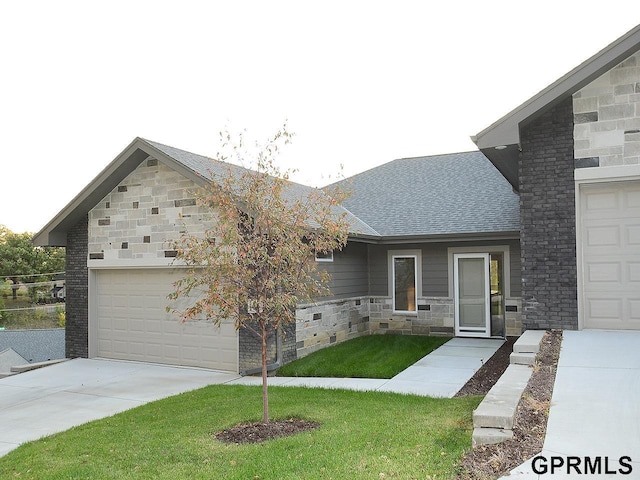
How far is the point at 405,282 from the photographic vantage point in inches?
603

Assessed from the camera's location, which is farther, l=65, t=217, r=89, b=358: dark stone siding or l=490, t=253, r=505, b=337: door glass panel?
l=490, t=253, r=505, b=337: door glass panel

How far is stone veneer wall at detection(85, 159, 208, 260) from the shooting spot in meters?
12.1

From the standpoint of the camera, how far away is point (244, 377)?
36.1 ft

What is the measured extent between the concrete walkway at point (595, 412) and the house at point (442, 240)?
5.71 feet

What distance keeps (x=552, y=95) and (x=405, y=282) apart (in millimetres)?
7827

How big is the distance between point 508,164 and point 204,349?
732 cm

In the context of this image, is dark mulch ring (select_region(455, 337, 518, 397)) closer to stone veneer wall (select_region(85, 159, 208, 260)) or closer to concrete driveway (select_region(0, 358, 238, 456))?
concrete driveway (select_region(0, 358, 238, 456))

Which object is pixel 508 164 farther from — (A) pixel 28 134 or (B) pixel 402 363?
(A) pixel 28 134

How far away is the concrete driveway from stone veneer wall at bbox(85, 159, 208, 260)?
8.37 ft

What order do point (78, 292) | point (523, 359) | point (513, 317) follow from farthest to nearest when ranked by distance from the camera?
point (513, 317) < point (78, 292) < point (523, 359)

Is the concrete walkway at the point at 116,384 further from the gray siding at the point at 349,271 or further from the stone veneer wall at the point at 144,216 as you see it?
the gray siding at the point at 349,271

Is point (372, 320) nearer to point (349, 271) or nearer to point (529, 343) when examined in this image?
point (349, 271)

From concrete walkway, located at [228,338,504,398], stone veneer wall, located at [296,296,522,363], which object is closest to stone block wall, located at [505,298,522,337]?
stone veneer wall, located at [296,296,522,363]

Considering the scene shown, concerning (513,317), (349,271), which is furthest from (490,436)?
(513,317)
